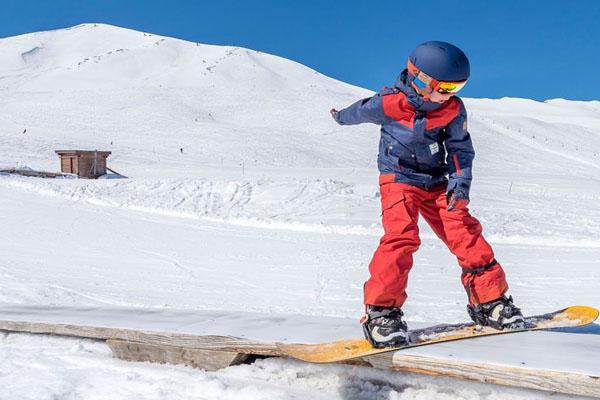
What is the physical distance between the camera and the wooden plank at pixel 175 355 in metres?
3.45

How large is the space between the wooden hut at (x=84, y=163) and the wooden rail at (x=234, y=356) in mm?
20835

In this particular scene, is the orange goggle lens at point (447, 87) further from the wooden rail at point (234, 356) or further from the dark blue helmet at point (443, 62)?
the wooden rail at point (234, 356)

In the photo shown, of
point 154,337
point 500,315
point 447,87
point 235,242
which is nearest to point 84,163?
point 235,242

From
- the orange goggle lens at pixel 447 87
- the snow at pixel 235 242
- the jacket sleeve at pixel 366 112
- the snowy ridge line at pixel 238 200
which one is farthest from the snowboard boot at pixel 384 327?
the snowy ridge line at pixel 238 200

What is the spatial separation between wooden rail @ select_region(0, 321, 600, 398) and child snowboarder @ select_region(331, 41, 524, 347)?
252mm

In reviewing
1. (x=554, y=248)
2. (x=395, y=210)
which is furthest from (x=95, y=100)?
(x=395, y=210)

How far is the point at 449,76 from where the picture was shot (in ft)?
10.2

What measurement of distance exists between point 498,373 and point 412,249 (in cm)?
Result: 81

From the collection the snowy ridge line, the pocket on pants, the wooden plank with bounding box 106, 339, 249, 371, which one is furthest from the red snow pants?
the snowy ridge line

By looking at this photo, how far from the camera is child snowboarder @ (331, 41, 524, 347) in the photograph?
3.14 meters

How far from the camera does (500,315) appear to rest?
3199 mm

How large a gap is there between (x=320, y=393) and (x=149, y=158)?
29.7 meters

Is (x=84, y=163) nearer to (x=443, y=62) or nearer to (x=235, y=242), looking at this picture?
(x=235, y=242)

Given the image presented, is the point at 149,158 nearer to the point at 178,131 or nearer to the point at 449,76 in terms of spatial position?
the point at 178,131
